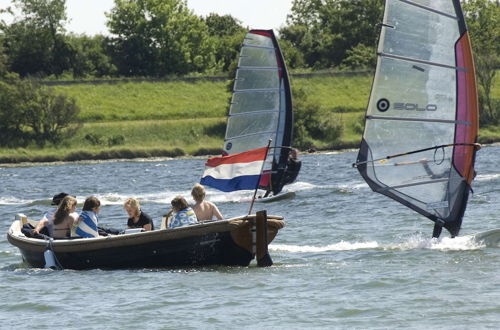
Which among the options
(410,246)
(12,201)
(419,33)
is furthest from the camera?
(12,201)

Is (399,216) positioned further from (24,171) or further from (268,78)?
(24,171)

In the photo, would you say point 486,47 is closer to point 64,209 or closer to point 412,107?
point 412,107

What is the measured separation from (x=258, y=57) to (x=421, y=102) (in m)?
14.2

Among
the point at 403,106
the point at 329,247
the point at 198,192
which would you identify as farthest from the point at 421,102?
the point at 198,192

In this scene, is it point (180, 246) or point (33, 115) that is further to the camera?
point (33, 115)

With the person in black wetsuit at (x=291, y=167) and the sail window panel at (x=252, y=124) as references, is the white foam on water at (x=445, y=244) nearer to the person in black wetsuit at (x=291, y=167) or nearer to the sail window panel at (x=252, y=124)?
the sail window panel at (x=252, y=124)

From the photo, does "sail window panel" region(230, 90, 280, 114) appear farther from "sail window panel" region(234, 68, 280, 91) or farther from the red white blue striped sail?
the red white blue striped sail

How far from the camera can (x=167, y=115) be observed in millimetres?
76750

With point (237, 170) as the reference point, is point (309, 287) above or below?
below

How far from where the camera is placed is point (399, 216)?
2412cm

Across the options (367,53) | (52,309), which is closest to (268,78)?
(52,309)

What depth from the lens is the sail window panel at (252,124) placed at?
100ft

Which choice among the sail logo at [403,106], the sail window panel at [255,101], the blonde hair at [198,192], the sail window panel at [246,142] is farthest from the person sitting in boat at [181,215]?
the sail window panel at [255,101]

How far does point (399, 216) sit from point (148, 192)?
15.0m
